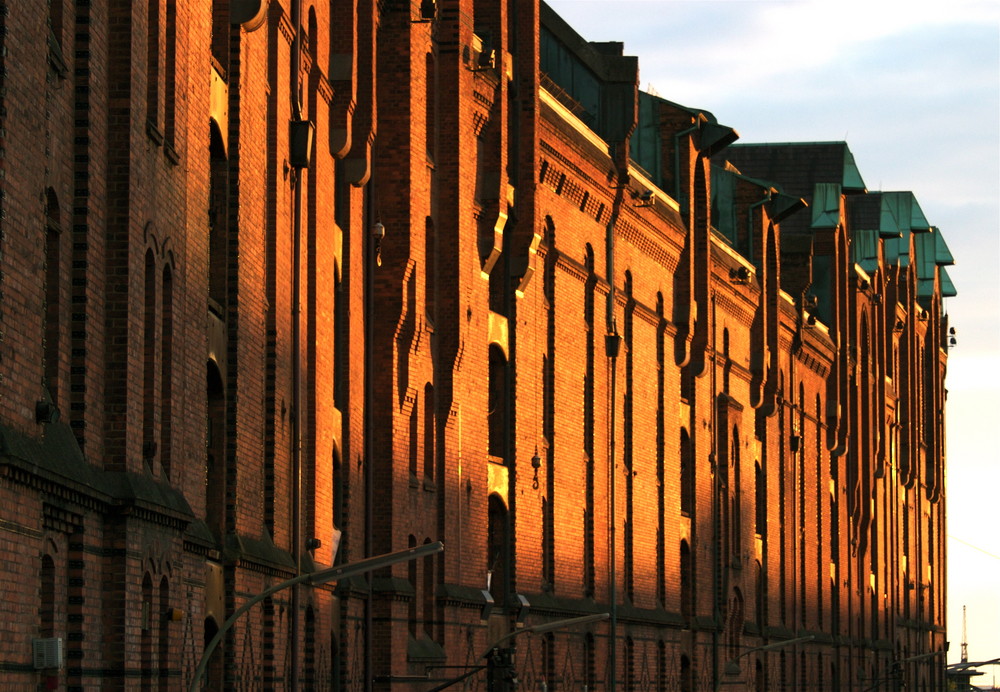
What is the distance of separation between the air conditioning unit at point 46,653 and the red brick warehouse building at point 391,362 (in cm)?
3

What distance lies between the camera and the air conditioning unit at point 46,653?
17453 mm

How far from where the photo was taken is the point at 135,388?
20328mm

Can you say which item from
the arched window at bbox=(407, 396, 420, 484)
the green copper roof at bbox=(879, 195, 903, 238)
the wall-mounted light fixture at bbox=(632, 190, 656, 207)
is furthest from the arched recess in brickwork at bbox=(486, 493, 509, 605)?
the green copper roof at bbox=(879, 195, 903, 238)

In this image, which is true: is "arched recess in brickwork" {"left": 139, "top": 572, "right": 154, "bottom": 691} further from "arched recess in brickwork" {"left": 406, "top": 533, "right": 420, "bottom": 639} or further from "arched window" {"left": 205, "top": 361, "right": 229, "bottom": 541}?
"arched recess in brickwork" {"left": 406, "top": 533, "right": 420, "bottom": 639}

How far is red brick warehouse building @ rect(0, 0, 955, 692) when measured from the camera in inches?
747

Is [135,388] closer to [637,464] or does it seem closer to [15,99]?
[15,99]

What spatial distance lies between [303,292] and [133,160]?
9062 mm

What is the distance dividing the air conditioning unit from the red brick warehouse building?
1.3 inches

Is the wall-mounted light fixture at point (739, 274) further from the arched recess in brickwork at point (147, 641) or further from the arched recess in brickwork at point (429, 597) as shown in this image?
the arched recess in brickwork at point (147, 641)

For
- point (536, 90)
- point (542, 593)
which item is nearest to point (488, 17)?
point (536, 90)

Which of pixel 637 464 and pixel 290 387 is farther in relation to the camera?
pixel 637 464

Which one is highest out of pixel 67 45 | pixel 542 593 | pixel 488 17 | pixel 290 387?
pixel 488 17

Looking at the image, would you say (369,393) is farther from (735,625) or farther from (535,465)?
(735,625)

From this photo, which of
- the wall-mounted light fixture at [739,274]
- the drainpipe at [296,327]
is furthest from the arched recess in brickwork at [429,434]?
the wall-mounted light fixture at [739,274]
